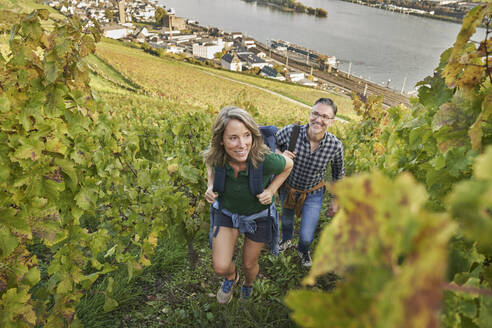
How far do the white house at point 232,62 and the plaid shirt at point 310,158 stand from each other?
5864cm

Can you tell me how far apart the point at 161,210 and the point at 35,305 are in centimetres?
129

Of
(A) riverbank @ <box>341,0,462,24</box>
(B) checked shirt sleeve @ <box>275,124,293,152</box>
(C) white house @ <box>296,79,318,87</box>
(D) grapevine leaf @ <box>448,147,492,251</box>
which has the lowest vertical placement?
(C) white house @ <box>296,79,318,87</box>

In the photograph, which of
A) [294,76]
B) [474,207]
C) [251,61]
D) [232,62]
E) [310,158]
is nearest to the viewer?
[474,207]

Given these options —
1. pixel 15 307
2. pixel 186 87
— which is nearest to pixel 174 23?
pixel 186 87

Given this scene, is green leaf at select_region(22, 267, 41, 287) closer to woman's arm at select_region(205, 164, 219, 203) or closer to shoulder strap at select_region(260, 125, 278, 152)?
woman's arm at select_region(205, 164, 219, 203)

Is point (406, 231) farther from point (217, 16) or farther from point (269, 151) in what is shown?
point (217, 16)

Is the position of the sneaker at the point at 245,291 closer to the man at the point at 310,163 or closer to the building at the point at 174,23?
the man at the point at 310,163

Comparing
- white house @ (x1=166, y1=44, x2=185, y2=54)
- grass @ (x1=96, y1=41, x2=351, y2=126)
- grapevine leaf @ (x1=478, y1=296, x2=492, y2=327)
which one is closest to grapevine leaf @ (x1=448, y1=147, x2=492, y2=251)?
grapevine leaf @ (x1=478, y1=296, x2=492, y2=327)

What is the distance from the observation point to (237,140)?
2.40m

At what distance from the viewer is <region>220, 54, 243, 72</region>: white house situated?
59959 millimetres

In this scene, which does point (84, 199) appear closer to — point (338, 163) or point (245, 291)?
point (245, 291)

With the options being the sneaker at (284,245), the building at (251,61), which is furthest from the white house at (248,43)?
the sneaker at (284,245)

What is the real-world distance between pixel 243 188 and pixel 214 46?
73446 mm

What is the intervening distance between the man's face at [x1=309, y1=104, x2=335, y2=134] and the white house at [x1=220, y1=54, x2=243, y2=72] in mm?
58780
